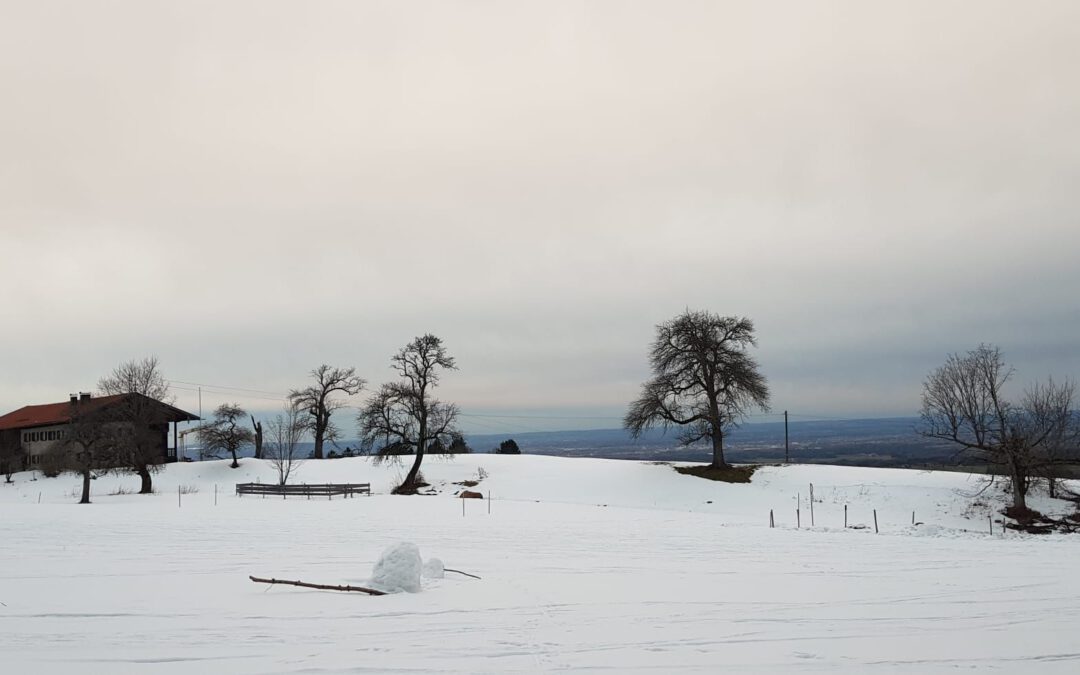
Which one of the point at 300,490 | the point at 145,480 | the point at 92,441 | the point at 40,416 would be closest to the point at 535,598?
the point at 300,490

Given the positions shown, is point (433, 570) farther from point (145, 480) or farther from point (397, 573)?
point (145, 480)

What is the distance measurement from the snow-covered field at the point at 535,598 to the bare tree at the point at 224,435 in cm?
3140

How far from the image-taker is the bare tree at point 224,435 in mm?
62438

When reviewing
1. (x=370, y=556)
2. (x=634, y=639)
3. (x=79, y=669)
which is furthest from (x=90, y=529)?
(x=634, y=639)

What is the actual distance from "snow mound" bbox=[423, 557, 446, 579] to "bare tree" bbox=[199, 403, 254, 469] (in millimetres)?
50898

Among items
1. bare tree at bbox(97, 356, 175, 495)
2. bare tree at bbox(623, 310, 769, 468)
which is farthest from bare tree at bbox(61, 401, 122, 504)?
bare tree at bbox(623, 310, 769, 468)

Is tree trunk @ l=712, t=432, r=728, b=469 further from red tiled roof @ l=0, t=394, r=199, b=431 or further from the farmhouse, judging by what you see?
red tiled roof @ l=0, t=394, r=199, b=431

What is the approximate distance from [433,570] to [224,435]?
175ft

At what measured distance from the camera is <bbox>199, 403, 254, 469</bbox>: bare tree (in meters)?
62.4

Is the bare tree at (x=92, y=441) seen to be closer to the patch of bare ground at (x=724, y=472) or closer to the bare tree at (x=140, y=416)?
the bare tree at (x=140, y=416)

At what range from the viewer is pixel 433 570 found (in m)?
15.3

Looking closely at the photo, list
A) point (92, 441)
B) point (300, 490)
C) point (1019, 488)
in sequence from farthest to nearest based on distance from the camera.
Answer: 1. point (92, 441)
2. point (300, 490)
3. point (1019, 488)

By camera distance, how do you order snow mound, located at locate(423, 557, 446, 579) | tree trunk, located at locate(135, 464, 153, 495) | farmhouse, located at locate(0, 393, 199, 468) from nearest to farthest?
snow mound, located at locate(423, 557, 446, 579) < tree trunk, located at locate(135, 464, 153, 495) < farmhouse, located at locate(0, 393, 199, 468)

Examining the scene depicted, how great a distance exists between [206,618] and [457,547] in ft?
32.9
